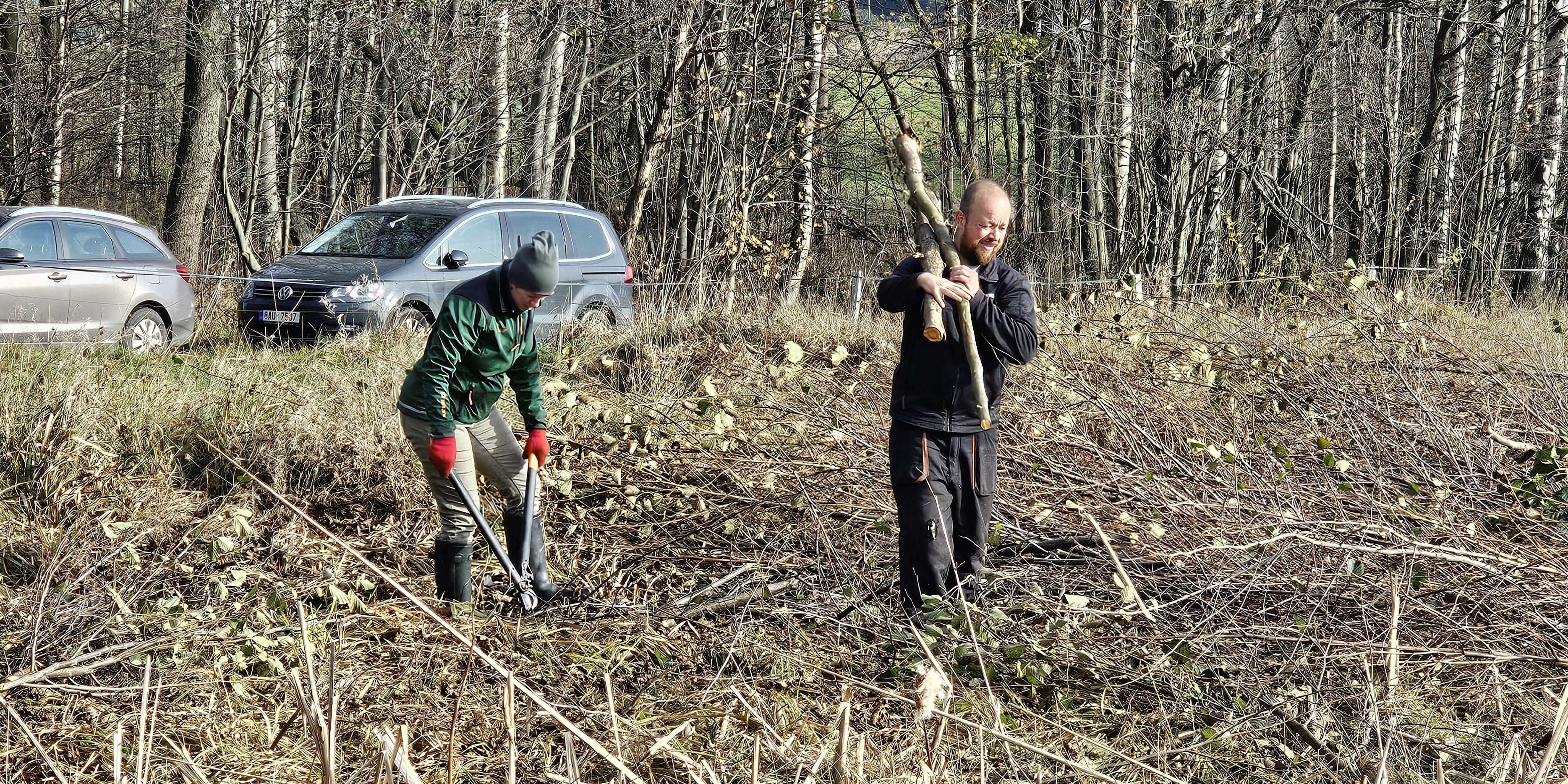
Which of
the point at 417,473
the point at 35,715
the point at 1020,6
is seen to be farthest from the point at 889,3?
the point at 35,715

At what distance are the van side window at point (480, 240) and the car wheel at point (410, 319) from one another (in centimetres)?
64

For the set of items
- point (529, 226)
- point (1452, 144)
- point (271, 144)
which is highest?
point (271, 144)

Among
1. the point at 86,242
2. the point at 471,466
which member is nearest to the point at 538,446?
the point at 471,466

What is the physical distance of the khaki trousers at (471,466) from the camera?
4691mm

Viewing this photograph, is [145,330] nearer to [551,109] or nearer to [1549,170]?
[551,109]

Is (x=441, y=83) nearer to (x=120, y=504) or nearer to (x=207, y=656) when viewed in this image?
(x=120, y=504)

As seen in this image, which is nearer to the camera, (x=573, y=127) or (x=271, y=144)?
(x=271, y=144)

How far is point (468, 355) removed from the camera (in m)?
4.55

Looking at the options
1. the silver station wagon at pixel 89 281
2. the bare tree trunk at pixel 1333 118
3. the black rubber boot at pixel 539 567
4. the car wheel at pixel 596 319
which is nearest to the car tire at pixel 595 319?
the car wheel at pixel 596 319

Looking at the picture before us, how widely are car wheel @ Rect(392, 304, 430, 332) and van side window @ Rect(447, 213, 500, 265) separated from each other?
64 centimetres

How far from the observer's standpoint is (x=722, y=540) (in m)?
5.54

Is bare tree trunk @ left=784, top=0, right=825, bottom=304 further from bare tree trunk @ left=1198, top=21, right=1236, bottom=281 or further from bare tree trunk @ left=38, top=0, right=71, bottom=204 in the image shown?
Result: bare tree trunk @ left=38, top=0, right=71, bottom=204

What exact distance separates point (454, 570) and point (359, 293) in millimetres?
5527

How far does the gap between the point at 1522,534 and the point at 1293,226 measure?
32.2 feet
